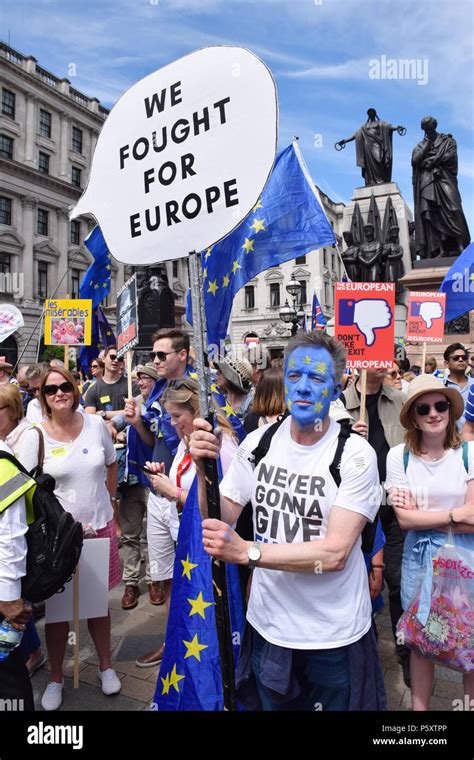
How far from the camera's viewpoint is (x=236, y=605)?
8.30 feet

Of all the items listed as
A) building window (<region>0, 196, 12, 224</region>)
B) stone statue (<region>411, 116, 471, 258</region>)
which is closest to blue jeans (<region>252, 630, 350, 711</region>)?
stone statue (<region>411, 116, 471, 258</region>)

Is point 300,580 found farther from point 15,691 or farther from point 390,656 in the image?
point 390,656

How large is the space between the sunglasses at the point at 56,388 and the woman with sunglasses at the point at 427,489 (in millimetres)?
1920

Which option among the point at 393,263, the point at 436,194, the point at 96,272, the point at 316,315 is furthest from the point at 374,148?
the point at 96,272

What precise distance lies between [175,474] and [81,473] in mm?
575

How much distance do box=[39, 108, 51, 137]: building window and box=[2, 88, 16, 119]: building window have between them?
2430 mm

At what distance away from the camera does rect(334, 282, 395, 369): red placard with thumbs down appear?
4102mm

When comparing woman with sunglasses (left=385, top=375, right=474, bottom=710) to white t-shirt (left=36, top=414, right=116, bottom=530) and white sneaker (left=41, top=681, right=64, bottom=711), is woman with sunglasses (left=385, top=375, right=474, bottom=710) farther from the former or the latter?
white sneaker (left=41, top=681, right=64, bottom=711)

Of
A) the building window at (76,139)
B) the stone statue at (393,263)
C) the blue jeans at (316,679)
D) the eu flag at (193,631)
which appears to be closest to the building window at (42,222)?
the building window at (76,139)

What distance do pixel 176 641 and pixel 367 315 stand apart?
2830mm

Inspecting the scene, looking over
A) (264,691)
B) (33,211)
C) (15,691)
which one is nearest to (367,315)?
Answer: (264,691)

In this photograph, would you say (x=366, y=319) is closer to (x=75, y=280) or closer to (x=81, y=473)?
(x=81, y=473)

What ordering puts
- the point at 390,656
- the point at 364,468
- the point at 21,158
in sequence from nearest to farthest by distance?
the point at 364,468 → the point at 390,656 → the point at 21,158

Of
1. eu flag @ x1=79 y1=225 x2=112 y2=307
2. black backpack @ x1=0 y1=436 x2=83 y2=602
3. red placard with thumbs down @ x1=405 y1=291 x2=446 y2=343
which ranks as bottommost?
black backpack @ x1=0 y1=436 x2=83 y2=602
